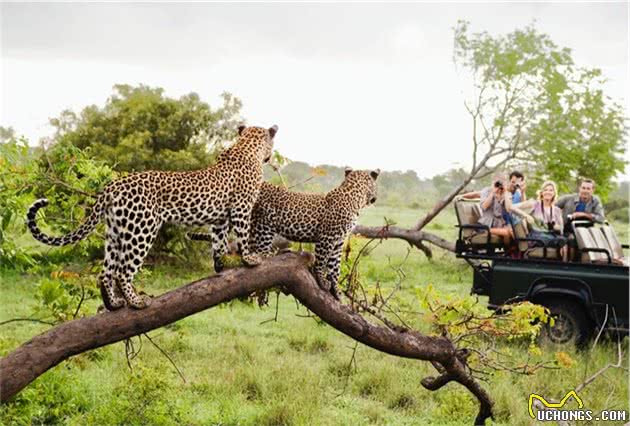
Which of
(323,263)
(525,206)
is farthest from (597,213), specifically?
(323,263)

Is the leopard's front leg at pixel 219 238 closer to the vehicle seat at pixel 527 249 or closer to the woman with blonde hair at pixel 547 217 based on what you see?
the woman with blonde hair at pixel 547 217

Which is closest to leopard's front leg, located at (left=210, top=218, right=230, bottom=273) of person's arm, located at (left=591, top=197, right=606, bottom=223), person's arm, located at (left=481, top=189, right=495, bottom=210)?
person's arm, located at (left=481, top=189, right=495, bottom=210)

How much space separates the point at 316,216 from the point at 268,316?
7.97 metres

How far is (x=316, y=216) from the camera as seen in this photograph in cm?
468

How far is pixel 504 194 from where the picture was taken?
9.43 metres

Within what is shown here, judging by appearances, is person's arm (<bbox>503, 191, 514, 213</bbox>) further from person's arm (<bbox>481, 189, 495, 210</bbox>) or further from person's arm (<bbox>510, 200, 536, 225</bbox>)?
person's arm (<bbox>481, 189, 495, 210</bbox>)

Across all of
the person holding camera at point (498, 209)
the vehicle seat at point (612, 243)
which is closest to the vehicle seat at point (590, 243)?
the vehicle seat at point (612, 243)

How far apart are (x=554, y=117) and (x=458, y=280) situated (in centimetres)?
434

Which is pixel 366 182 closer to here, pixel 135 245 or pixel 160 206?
pixel 160 206

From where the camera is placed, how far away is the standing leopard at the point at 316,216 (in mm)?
4582

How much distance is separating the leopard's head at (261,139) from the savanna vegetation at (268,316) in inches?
32.4

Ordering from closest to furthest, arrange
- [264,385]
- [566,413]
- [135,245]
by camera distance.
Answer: [135,245] < [566,413] < [264,385]

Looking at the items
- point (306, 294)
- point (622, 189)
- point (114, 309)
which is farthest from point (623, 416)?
point (622, 189)

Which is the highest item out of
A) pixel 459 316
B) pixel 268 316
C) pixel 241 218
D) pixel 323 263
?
pixel 241 218
